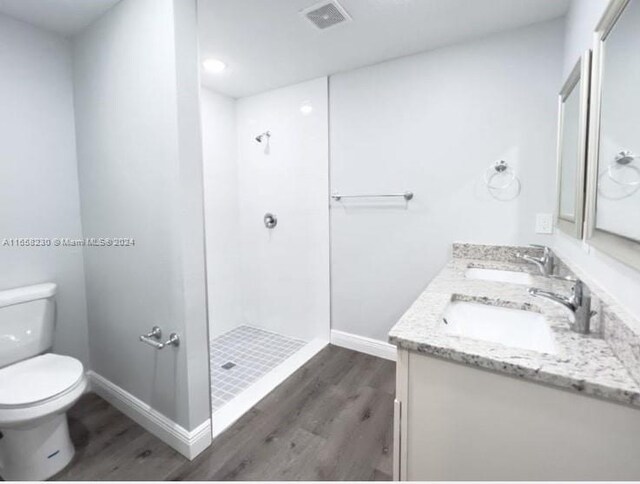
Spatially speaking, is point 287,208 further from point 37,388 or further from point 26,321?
point 37,388

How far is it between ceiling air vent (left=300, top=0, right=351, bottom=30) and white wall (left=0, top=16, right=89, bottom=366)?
149 cm

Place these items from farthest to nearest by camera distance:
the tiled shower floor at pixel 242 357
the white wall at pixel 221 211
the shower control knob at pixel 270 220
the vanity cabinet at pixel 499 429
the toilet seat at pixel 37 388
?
the shower control knob at pixel 270 220 → the white wall at pixel 221 211 → the tiled shower floor at pixel 242 357 → the toilet seat at pixel 37 388 → the vanity cabinet at pixel 499 429

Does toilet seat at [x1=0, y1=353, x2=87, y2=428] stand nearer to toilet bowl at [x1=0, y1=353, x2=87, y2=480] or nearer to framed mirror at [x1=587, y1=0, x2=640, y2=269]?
toilet bowl at [x1=0, y1=353, x2=87, y2=480]

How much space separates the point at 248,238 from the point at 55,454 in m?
1.97

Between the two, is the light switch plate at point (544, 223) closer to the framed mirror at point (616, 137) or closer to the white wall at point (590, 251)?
the white wall at point (590, 251)

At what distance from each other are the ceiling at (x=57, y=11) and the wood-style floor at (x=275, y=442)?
7.25ft

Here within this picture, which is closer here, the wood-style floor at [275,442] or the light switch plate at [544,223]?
the wood-style floor at [275,442]

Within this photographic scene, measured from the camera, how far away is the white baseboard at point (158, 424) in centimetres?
151

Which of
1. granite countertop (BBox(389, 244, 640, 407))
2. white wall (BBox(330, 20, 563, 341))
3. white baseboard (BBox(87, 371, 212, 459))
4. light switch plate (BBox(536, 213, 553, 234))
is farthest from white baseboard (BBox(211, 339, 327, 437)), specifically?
light switch plate (BBox(536, 213, 553, 234))

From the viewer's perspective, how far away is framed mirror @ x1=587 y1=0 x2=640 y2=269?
2.63 ft

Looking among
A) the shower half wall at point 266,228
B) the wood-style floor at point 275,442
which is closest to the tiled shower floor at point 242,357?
the shower half wall at point 266,228

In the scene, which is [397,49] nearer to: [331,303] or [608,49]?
[608,49]

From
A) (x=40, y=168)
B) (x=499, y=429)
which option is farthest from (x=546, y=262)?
(x=40, y=168)

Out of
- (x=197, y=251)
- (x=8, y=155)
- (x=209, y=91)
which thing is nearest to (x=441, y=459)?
(x=197, y=251)
